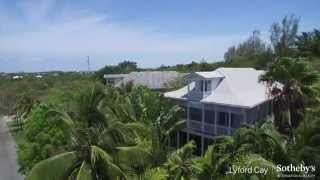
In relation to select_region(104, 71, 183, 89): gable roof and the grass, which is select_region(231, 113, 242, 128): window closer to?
select_region(104, 71, 183, 89): gable roof

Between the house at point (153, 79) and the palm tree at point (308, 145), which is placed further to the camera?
the house at point (153, 79)

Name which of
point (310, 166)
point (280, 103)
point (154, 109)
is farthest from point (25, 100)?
point (310, 166)

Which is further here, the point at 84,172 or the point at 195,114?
the point at 195,114

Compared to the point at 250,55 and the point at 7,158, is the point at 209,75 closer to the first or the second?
the point at 7,158

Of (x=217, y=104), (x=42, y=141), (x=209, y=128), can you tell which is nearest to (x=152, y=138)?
(x=42, y=141)

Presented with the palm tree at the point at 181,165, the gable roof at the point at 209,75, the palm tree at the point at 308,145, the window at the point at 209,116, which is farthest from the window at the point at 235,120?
the palm tree at the point at 308,145

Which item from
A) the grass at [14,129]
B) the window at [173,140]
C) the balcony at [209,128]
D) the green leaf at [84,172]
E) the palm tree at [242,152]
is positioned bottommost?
the grass at [14,129]

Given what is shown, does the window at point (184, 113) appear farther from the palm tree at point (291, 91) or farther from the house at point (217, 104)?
the palm tree at point (291, 91)
